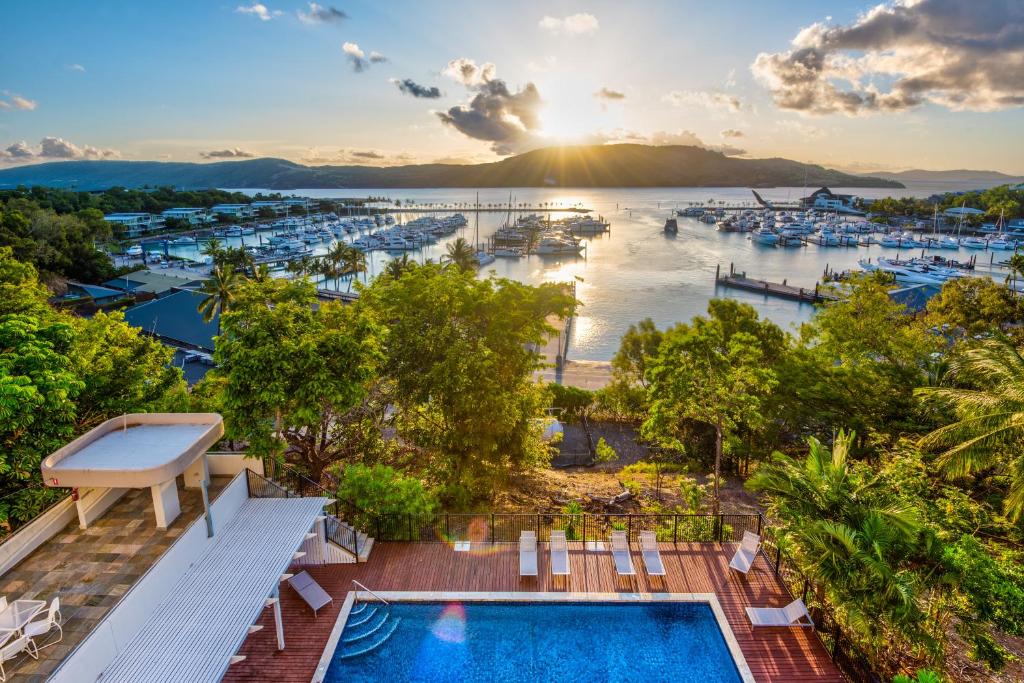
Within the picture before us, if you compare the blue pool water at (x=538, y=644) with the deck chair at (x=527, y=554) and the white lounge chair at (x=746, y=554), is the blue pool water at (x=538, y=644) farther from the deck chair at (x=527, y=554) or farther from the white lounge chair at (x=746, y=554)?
the white lounge chair at (x=746, y=554)

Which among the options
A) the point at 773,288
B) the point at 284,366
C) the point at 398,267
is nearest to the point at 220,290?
the point at 398,267

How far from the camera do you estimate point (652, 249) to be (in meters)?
98.2

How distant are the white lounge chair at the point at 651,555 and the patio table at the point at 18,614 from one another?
10783 mm

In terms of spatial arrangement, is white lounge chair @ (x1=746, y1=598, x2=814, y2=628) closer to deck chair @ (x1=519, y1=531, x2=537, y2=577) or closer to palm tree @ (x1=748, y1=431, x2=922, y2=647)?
palm tree @ (x1=748, y1=431, x2=922, y2=647)

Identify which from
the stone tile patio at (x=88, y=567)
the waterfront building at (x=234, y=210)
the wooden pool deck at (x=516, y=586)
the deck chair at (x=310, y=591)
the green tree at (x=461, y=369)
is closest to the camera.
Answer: the stone tile patio at (x=88, y=567)

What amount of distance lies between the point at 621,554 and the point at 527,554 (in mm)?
2143

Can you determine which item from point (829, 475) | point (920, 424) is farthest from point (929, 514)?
point (920, 424)

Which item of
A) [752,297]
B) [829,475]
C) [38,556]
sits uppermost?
[829,475]

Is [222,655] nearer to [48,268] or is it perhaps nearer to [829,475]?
[829,475]

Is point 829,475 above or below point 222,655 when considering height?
above

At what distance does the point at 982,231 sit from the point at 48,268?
140205 millimetres

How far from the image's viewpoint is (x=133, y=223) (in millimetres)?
96125

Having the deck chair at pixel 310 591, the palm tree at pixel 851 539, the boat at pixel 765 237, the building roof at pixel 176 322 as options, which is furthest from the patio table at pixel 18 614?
the boat at pixel 765 237

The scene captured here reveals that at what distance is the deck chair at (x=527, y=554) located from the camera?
38.4 ft
